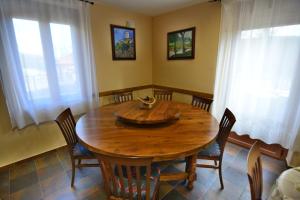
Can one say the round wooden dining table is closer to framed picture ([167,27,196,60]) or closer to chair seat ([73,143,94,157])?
chair seat ([73,143,94,157])

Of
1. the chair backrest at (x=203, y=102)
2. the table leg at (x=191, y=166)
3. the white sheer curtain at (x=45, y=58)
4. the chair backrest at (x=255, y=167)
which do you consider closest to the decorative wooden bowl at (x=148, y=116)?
the table leg at (x=191, y=166)

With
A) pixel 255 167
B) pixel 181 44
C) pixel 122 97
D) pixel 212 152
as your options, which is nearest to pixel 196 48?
pixel 181 44

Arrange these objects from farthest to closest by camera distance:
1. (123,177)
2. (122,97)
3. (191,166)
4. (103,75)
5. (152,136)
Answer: (103,75)
(122,97)
(191,166)
(152,136)
(123,177)

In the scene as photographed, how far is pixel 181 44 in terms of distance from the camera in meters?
3.15

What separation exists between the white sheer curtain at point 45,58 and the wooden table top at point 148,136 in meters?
0.94

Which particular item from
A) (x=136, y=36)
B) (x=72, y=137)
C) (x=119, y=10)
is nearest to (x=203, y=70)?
(x=136, y=36)

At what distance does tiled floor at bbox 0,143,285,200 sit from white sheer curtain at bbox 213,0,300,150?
60 centimetres

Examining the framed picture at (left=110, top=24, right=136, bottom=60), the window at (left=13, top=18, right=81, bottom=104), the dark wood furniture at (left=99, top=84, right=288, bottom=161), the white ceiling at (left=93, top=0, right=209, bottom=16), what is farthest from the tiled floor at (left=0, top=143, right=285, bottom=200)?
the white ceiling at (left=93, top=0, right=209, bottom=16)

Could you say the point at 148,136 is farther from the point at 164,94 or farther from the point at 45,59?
the point at 45,59

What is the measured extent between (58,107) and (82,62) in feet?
2.71

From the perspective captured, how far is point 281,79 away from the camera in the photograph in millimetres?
2049

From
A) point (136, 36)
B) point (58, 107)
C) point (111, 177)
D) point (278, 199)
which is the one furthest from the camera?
point (136, 36)

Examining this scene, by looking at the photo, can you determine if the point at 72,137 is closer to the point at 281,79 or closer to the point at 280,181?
the point at 280,181

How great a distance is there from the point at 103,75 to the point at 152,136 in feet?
6.62
